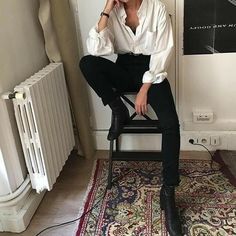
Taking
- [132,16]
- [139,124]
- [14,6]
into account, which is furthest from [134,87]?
[14,6]

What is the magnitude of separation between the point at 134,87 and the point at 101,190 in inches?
23.9

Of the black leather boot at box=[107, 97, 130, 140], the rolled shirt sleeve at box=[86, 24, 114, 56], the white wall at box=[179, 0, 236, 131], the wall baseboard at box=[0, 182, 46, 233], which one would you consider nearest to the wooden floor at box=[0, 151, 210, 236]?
the wall baseboard at box=[0, 182, 46, 233]

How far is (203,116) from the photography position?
195cm

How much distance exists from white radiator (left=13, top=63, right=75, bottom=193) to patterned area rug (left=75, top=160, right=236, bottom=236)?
0.91ft

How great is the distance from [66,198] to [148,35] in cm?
98

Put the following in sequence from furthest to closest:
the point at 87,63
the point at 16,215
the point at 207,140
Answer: the point at 207,140, the point at 87,63, the point at 16,215

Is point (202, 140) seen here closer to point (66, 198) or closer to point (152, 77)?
point (152, 77)

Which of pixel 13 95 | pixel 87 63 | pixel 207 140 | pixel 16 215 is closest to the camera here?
pixel 13 95

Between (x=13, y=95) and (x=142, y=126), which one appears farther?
(x=142, y=126)

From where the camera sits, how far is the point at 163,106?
1.48 m

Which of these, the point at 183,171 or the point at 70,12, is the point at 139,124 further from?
the point at 70,12

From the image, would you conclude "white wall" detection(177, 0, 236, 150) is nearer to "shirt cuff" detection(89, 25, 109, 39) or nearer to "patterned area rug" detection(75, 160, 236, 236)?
"patterned area rug" detection(75, 160, 236, 236)

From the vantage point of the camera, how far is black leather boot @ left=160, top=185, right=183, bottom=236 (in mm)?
1380

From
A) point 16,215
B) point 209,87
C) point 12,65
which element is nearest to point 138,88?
point 209,87
